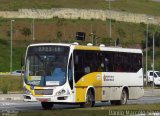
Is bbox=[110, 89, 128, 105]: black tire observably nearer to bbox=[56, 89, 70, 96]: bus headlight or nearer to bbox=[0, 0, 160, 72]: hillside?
bbox=[56, 89, 70, 96]: bus headlight

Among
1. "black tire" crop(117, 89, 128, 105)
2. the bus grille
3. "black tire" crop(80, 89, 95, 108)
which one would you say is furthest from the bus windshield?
"black tire" crop(117, 89, 128, 105)

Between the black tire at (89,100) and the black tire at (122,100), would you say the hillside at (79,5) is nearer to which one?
the black tire at (122,100)

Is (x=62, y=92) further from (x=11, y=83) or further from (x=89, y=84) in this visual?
(x=11, y=83)

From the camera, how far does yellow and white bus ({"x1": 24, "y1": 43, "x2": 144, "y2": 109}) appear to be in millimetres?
→ 30562

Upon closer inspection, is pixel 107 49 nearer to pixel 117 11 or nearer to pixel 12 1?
pixel 117 11

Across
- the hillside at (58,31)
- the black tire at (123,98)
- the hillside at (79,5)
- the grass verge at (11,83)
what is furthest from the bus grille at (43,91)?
the hillside at (79,5)

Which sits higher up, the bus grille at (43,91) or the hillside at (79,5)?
the hillside at (79,5)

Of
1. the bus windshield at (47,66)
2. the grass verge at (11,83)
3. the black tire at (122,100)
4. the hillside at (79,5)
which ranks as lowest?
the black tire at (122,100)

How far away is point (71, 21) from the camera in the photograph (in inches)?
5625

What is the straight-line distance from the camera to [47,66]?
30812 mm

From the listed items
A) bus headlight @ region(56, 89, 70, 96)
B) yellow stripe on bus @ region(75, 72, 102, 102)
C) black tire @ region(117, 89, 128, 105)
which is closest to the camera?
bus headlight @ region(56, 89, 70, 96)

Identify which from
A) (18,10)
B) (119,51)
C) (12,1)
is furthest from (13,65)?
(119,51)

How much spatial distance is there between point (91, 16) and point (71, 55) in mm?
117404

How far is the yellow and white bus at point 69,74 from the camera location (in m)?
30.6
